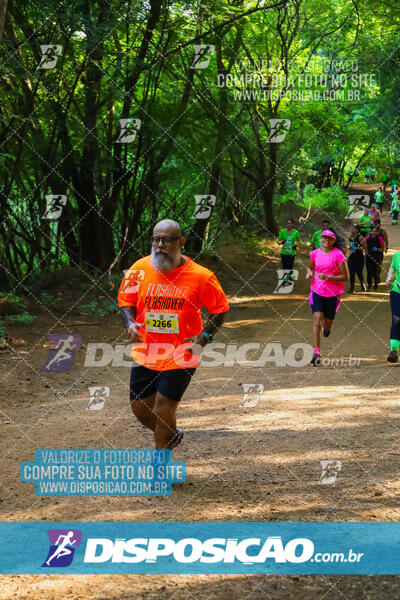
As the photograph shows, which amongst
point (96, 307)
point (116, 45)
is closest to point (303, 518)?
point (96, 307)

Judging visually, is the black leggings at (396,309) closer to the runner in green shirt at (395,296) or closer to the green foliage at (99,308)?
the runner in green shirt at (395,296)

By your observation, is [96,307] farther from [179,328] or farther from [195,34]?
[179,328]

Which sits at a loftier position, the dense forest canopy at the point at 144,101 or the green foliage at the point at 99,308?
the dense forest canopy at the point at 144,101

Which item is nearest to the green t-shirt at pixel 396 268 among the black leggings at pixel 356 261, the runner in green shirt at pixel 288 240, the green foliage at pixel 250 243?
the runner in green shirt at pixel 288 240

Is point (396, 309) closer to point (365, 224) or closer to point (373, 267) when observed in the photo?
point (365, 224)

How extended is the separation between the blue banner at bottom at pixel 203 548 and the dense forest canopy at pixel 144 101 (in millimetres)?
7333

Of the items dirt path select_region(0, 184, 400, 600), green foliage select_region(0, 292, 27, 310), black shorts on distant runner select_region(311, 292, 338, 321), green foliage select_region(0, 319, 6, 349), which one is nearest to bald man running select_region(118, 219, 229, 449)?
dirt path select_region(0, 184, 400, 600)

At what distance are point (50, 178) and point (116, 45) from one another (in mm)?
3488

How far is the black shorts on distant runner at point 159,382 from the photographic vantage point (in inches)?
201

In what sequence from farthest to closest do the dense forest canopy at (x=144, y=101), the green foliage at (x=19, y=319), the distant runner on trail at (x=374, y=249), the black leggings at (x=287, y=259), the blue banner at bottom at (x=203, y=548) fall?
1. the distant runner on trail at (x=374, y=249)
2. the black leggings at (x=287, y=259)
3. the dense forest canopy at (x=144, y=101)
4. the green foliage at (x=19, y=319)
5. the blue banner at bottom at (x=203, y=548)

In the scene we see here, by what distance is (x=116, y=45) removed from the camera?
14.9 m

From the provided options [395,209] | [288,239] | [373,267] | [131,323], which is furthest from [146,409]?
[395,209]

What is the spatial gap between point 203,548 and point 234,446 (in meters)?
2.30

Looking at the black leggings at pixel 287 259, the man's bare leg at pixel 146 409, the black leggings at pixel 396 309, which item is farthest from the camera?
the black leggings at pixel 287 259
